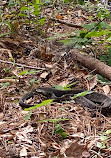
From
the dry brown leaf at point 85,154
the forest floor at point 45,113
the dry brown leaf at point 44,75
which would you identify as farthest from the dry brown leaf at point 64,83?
the dry brown leaf at point 85,154

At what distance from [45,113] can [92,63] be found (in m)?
1.67

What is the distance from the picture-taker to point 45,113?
2.79m

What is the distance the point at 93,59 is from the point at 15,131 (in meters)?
2.18

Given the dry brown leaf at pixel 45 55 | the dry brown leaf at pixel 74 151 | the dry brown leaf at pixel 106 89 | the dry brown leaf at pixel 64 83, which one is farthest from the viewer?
the dry brown leaf at pixel 45 55

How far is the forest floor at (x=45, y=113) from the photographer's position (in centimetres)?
223

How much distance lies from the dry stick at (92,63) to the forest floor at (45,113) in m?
Answer: 0.10

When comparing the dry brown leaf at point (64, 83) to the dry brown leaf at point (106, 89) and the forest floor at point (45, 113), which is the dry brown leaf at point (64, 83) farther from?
the dry brown leaf at point (106, 89)

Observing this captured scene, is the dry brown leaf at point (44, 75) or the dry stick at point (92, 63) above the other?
the dry stick at point (92, 63)

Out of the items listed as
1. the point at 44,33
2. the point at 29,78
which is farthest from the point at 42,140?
the point at 44,33

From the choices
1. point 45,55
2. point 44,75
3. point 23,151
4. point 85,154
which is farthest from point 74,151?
point 45,55

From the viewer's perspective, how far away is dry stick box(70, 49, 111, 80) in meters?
3.92

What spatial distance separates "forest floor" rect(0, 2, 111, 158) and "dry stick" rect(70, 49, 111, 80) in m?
0.10

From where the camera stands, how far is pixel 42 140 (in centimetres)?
236

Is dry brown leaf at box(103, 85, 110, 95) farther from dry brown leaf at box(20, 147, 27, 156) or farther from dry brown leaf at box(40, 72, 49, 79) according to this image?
dry brown leaf at box(20, 147, 27, 156)
